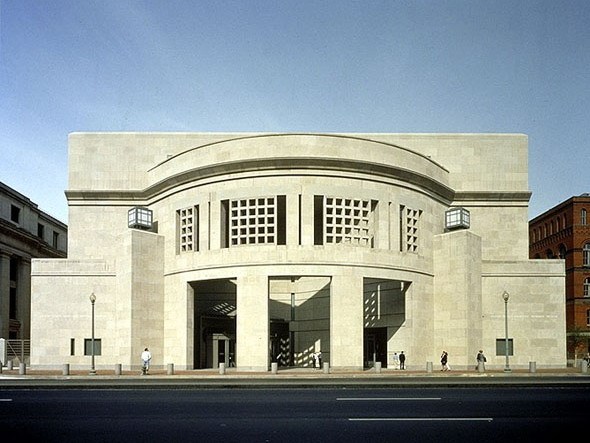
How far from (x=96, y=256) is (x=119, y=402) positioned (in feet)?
110

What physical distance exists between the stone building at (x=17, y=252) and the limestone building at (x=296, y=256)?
23.2m

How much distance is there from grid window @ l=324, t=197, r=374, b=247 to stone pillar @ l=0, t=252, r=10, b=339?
42205 mm

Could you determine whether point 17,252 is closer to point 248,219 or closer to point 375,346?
point 248,219

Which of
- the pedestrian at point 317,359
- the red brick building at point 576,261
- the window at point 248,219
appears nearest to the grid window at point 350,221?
the window at point 248,219

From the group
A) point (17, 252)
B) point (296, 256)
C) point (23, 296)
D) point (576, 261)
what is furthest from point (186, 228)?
point (576, 261)

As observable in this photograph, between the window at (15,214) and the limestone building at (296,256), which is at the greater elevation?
the window at (15,214)

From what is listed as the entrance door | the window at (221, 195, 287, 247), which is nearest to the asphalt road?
the window at (221, 195, 287, 247)

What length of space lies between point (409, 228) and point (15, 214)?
1943 inches

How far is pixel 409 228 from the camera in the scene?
1793 inches

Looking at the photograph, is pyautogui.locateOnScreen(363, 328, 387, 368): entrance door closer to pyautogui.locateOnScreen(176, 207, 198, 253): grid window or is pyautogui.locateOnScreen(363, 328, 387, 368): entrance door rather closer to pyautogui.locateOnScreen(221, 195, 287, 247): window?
pyautogui.locateOnScreen(221, 195, 287, 247): window

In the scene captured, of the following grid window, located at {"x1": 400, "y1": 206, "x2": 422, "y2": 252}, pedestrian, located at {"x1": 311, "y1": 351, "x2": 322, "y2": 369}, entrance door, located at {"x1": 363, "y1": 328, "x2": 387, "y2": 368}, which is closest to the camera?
grid window, located at {"x1": 400, "y1": 206, "x2": 422, "y2": 252}

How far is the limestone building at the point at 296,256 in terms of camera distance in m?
41.4

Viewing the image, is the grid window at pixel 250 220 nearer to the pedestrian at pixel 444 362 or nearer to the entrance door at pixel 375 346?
the entrance door at pixel 375 346

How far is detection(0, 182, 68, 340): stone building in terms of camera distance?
70.4 m
